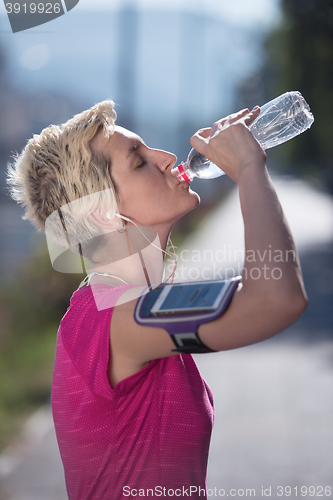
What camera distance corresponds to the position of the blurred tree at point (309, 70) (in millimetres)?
24406

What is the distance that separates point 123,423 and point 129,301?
388 millimetres

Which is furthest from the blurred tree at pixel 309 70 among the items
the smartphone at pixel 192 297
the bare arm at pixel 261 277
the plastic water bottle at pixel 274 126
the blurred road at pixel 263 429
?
the smartphone at pixel 192 297

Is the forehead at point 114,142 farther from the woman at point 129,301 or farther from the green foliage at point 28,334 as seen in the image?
the green foliage at point 28,334

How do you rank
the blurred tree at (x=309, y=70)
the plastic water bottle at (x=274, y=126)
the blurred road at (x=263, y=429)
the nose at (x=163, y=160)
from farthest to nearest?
the blurred tree at (x=309, y=70) → the blurred road at (x=263, y=429) → the plastic water bottle at (x=274, y=126) → the nose at (x=163, y=160)

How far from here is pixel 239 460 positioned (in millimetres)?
4570

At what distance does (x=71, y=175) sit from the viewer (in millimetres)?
2029

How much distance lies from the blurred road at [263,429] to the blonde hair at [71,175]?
2.66 meters

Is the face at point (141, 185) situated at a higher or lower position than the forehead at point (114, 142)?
lower

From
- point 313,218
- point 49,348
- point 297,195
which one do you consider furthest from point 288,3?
point 49,348

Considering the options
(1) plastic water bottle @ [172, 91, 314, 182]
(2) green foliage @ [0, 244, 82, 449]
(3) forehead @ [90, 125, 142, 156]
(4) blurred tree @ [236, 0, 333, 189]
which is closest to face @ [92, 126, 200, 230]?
(3) forehead @ [90, 125, 142, 156]

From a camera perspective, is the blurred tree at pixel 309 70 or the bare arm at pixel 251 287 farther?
the blurred tree at pixel 309 70

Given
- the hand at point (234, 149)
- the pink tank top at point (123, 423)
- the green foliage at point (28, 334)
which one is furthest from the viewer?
the green foliage at point (28, 334)

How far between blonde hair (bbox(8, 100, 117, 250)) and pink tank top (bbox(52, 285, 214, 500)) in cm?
37

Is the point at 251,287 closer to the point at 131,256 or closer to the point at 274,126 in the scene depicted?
the point at 131,256
